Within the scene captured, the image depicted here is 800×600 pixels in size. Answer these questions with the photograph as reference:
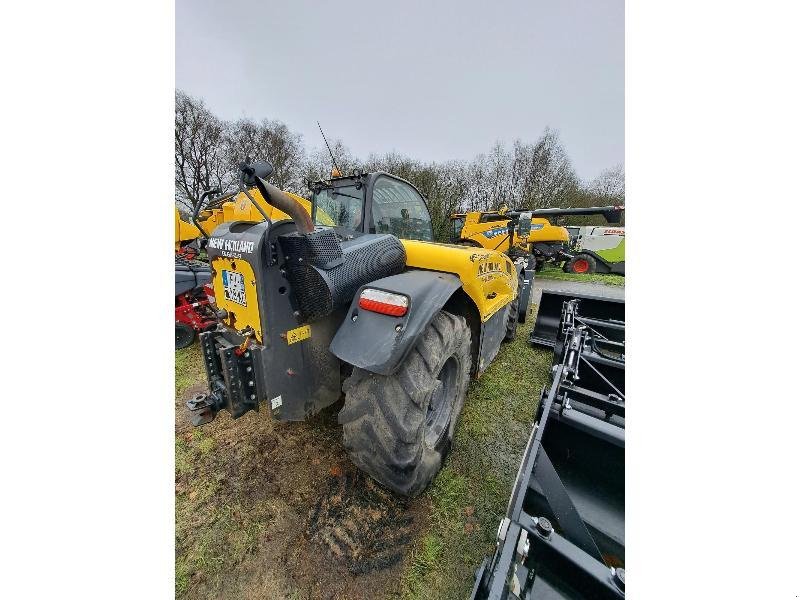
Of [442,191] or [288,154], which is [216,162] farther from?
[442,191]

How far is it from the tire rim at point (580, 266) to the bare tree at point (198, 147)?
21.5m

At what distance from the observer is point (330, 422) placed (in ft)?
8.96

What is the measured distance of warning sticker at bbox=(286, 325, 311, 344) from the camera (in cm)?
186

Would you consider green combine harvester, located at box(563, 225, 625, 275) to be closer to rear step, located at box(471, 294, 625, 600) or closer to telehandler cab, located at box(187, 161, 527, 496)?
rear step, located at box(471, 294, 625, 600)

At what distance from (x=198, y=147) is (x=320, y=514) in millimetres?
27098

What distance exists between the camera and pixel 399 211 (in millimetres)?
3252

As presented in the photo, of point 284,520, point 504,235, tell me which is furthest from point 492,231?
point 284,520

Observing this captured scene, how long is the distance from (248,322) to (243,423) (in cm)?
134

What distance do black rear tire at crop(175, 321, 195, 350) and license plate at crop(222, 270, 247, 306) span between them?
10.2ft

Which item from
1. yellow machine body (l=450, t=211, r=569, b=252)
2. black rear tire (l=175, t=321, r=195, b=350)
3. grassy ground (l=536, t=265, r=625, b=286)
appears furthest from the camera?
grassy ground (l=536, t=265, r=625, b=286)

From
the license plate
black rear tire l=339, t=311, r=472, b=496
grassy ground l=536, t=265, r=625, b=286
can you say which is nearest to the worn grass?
black rear tire l=339, t=311, r=472, b=496

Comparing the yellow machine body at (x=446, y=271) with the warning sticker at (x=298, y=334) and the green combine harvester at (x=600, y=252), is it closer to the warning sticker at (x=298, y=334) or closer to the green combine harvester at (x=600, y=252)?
the warning sticker at (x=298, y=334)

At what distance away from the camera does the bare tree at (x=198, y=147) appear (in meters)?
21.5

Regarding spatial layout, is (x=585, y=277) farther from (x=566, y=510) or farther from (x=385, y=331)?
(x=385, y=331)
